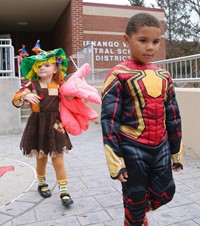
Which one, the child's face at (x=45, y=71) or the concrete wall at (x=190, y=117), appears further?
the concrete wall at (x=190, y=117)

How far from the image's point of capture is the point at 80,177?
4.15 meters

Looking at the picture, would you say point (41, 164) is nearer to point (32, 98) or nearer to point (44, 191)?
point (44, 191)

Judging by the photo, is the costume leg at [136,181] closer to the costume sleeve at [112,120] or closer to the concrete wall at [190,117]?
the costume sleeve at [112,120]

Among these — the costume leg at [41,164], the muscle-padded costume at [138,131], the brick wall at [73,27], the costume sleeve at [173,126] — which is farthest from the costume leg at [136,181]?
the brick wall at [73,27]

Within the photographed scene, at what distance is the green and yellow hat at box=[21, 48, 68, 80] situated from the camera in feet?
10.8

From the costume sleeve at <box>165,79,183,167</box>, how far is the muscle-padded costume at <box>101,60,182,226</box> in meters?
0.05

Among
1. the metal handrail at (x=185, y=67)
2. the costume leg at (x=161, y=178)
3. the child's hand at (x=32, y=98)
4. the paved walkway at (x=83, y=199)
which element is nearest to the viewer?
the costume leg at (x=161, y=178)

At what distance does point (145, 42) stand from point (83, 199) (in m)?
2.08

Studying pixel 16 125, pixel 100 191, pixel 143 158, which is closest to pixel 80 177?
pixel 100 191

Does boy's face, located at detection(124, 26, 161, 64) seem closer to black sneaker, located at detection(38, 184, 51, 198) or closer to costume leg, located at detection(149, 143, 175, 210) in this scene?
costume leg, located at detection(149, 143, 175, 210)

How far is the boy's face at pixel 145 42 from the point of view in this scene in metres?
1.85

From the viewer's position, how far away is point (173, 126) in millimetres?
2080

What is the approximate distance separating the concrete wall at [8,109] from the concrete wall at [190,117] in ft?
13.6

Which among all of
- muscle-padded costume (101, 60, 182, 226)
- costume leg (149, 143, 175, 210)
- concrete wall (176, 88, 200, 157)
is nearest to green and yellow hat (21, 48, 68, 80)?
muscle-padded costume (101, 60, 182, 226)
